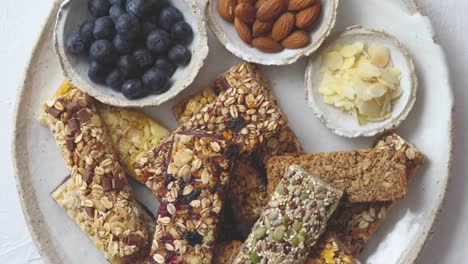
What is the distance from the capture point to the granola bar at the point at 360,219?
2268mm

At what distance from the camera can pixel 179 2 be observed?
2.27 metres

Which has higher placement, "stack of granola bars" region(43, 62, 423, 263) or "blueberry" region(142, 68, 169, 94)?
"blueberry" region(142, 68, 169, 94)

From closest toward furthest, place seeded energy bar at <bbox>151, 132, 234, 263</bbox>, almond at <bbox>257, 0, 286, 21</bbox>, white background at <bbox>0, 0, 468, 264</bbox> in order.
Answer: seeded energy bar at <bbox>151, 132, 234, 263</bbox>, almond at <bbox>257, 0, 286, 21</bbox>, white background at <bbox>0, 0, 468, 264</bbox>

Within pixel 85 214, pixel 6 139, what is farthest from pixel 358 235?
pixel 6 139

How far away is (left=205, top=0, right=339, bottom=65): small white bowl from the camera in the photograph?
7.41ft

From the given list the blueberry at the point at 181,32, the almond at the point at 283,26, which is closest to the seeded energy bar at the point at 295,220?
the almond at the point at 283,26

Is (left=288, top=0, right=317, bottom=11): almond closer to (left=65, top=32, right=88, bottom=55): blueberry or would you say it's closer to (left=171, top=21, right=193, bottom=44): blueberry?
(left=171, top=21, right=193, bottom=44): blueberry

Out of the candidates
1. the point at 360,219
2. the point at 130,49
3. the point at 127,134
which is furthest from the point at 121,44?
the point at 360,219

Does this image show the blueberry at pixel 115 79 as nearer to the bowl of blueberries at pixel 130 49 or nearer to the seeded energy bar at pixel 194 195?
the bowl of blueberries at pixel 130 49

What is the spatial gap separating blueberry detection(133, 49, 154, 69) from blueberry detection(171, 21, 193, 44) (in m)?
0.10

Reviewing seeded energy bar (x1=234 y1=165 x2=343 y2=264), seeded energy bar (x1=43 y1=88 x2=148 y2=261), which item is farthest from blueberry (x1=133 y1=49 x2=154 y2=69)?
seeded energy bar (x1=234 y1=165 x2=343 y2=264)

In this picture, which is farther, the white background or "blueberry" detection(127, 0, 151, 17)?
the white background

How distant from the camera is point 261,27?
89.6 inches

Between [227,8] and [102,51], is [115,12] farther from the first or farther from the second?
[227,8]
